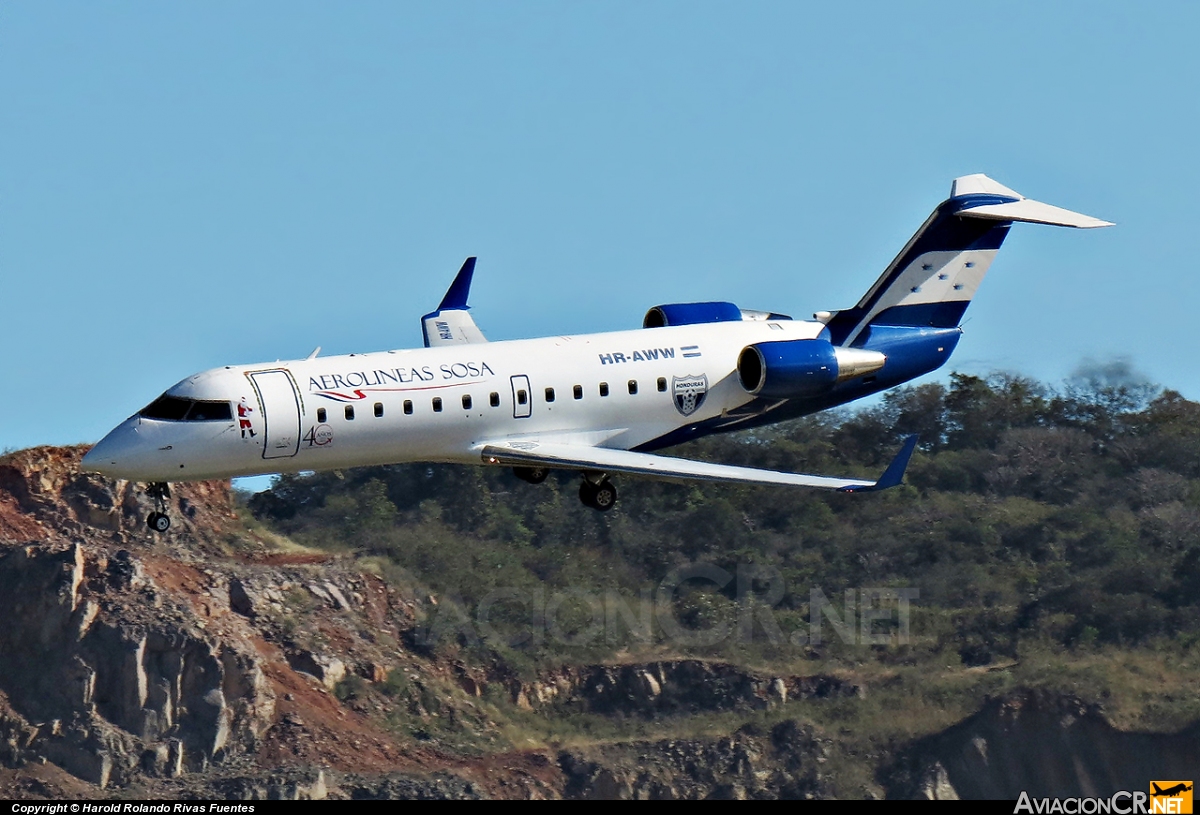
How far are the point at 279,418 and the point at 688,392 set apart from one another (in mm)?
8287

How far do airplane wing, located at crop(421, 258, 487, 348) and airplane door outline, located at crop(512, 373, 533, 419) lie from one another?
3881 millimetres

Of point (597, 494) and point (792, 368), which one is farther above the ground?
point (792, 368)

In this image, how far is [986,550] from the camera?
189 ft

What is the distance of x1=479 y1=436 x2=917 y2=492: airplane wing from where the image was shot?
1640 inches

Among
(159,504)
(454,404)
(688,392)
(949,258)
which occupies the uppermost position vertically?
(949,258)

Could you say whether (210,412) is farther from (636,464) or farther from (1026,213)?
(1026,213)

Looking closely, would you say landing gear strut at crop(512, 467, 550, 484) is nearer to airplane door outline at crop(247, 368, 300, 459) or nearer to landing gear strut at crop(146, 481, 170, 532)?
airplane door outline at crop(247, 368, 300, 459)

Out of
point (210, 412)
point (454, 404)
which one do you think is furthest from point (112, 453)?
point (454, 404)

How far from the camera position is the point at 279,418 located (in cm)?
4041

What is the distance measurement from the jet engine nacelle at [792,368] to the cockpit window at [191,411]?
10479 millimetres

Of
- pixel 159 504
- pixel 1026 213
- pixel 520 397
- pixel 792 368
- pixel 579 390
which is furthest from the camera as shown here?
pixel 1026 213

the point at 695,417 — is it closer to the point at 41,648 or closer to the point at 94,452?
the point at 94,452


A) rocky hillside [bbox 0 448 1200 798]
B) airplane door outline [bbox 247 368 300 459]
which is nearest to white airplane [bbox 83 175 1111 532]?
airplane door outline [bbox 247 368 300 459]

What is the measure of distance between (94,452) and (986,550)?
25.9 meters
